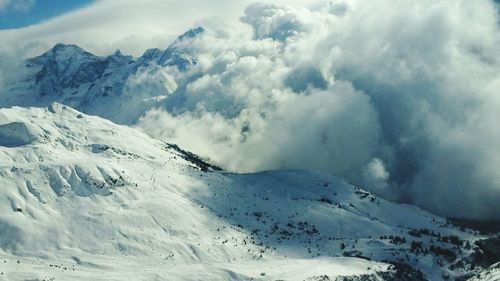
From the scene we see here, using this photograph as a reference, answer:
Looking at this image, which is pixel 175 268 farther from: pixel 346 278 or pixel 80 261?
pixel 346 278

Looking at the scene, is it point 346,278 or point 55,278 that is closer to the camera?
point 55,278

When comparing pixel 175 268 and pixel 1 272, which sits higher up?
pixel 175 268

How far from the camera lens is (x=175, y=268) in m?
196

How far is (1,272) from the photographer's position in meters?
175

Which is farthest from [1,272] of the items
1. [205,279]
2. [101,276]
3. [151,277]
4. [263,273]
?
[263,273]

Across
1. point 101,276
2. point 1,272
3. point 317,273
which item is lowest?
point 1,272

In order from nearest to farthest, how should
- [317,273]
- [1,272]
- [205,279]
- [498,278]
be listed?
[498,278], [1,272], [205,279], [317,273]

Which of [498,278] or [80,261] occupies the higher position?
[498,278]

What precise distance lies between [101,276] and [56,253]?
24.4 meters

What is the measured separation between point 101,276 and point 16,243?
34853 millimetres

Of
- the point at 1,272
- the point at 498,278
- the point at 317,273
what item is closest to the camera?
the point at 498,278

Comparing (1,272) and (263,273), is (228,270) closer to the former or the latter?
(263,273)

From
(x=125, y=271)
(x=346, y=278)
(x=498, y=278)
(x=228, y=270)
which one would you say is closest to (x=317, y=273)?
(x=346, y=278)

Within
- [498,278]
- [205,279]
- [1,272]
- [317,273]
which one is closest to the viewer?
[498,278]
